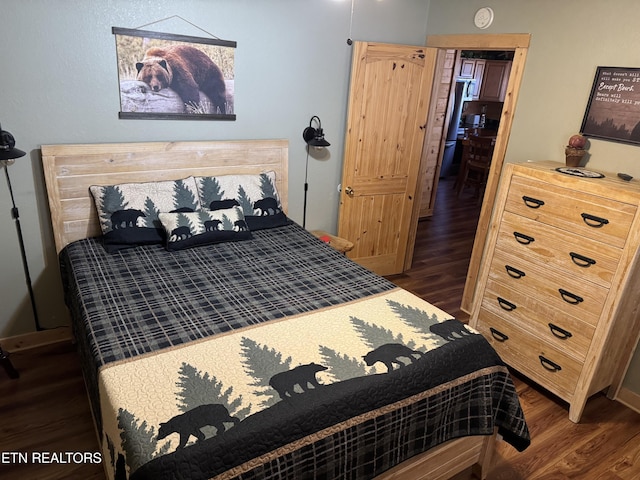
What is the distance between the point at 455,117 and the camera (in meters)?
7.89

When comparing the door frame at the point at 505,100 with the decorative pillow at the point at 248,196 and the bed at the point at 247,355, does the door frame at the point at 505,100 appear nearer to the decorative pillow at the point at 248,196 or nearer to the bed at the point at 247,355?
the bed at the point at 247,355

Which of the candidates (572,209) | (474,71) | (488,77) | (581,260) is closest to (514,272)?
(581,260)

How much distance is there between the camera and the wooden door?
11.4 feet

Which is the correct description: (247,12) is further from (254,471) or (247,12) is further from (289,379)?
(254,471)

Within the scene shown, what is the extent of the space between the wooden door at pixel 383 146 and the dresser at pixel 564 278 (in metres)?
1.16

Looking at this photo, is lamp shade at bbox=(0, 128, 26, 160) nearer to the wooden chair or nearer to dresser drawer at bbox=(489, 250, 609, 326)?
dresser drawer at bbox=(489, 250, 609, 326)

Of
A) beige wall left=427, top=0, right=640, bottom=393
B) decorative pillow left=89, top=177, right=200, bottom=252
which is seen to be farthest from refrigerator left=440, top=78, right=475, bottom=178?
decorative pillow left=89, top=177, right=200, bottom=252

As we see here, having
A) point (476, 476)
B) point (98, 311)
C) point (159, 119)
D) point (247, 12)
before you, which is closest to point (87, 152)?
point (159, 119)

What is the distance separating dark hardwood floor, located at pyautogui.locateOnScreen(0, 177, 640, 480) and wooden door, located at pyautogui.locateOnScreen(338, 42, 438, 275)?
5.33 ft

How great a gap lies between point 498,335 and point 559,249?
2.41 feet

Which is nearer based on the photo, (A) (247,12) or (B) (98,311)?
(B) (98,311)

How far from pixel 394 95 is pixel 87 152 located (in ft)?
7.42

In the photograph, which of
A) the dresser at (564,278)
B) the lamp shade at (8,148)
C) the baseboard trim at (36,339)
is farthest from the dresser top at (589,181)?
the baseboard trim at (36,339)

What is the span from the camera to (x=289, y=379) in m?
1.64
